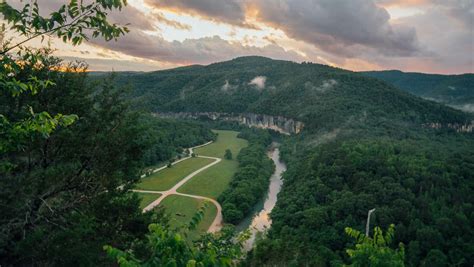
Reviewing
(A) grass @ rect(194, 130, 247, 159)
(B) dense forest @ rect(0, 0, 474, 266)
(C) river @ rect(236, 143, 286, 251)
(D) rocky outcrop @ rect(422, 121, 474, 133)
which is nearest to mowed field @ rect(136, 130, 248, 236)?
(A) grass @ rect(194, 130, 247, 159)

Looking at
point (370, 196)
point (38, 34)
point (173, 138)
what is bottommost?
point (173, 138)

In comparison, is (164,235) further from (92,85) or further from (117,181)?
(92,85)

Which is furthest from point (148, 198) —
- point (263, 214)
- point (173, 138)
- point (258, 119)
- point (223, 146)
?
point (258, 119)

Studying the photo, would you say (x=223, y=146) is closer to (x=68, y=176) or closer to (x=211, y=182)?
(x=211, y=182)

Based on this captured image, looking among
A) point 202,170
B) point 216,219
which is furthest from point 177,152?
point 216,219

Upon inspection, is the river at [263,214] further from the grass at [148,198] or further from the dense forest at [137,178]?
the grass at [148,198]

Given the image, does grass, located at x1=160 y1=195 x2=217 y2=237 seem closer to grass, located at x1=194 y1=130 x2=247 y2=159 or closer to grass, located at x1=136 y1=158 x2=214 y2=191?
grass, located at x1=136 y1=158 x2=214 y2=191
